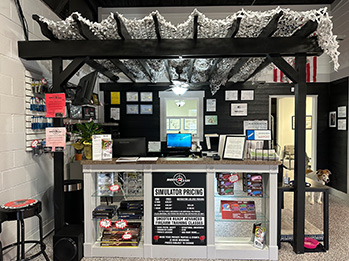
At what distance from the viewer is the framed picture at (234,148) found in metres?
2.55

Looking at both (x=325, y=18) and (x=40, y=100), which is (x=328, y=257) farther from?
(x=40, y=100)

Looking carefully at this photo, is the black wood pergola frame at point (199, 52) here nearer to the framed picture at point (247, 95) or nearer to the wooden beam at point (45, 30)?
the wooden beam at point (45, 30)

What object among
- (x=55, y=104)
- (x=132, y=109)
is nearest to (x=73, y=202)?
(x=55, y=104)

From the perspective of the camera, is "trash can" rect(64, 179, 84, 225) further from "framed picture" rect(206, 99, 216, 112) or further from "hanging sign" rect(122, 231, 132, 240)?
"framed picture" rect(206, 99, 216, 112)

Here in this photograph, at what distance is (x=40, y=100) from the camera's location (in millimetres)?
3027

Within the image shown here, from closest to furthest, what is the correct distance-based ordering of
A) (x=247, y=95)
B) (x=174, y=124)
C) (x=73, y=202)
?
(x=73, y=202)
(x=247, y=95)
(x=174, y=124)

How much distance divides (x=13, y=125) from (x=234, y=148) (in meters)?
2.40

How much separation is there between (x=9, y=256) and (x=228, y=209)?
2.35 m

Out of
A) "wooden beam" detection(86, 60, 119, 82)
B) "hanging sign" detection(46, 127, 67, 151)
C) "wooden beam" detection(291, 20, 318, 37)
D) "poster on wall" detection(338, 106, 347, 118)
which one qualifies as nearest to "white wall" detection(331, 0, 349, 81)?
"poster on wall" detection(338, 106, 347, 118)

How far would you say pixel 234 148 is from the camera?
102 inches

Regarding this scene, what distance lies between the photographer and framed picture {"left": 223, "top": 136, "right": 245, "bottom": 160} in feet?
8.38

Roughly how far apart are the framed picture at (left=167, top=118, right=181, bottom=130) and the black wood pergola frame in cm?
284

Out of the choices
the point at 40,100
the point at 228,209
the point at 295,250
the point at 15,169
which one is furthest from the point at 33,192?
the point at 295,250

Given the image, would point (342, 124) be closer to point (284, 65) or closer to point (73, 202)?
point (284, 65)
